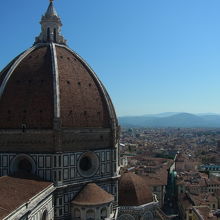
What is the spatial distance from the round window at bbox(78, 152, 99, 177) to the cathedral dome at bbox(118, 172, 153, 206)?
3.25m

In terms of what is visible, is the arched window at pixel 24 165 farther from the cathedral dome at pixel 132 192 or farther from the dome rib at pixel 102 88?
the cathedral dome at pixel 132 192

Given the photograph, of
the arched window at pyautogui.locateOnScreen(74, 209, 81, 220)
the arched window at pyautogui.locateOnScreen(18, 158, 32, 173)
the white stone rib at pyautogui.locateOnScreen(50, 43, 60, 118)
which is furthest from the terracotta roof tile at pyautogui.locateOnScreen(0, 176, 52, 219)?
the white stone rib at pyautogui.locateOnScreen(50, 43, 60, 118)

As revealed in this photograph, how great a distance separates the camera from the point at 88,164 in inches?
879

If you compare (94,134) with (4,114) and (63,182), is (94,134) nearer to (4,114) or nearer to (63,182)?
(63,182)

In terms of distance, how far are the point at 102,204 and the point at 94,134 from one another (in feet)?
13.8

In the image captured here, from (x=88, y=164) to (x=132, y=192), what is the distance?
12.7ft

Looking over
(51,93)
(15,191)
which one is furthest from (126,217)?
(15,191)

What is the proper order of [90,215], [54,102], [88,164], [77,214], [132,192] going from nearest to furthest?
[90,215] < [77,214] < [54,102] < [88,164] < [132,192]

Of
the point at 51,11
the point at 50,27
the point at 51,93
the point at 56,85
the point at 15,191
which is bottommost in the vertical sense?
the point at 15,191

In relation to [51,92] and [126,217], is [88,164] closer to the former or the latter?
[126,217]

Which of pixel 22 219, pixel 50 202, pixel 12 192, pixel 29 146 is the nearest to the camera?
pixel 22 219

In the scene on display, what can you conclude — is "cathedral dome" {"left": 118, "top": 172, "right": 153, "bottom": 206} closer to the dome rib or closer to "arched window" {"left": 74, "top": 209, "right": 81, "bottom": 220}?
the dome rib

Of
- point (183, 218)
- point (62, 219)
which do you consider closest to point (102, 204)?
point (62, 219)

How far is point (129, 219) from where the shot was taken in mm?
23938
